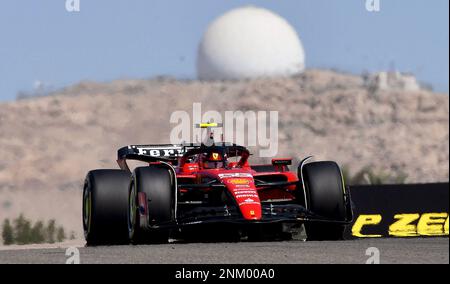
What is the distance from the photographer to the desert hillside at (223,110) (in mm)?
68625

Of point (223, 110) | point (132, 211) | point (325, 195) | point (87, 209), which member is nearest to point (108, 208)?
point (132, 211)

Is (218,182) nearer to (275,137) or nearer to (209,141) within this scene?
(209,141)

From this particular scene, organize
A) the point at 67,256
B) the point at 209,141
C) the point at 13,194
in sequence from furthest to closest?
the point at 13,194
the point at 209,141
the point at 67,256

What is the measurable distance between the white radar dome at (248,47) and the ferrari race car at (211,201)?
5627cm

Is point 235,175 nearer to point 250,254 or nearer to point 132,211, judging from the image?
point 132,211

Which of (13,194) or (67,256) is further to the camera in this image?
(13,194)

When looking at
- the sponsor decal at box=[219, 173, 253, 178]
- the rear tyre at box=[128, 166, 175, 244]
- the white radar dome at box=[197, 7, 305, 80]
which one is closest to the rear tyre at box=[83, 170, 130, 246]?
the rear tyre at box=[128, 166, 175, 244]

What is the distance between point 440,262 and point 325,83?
7771cm

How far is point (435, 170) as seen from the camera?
78625mm

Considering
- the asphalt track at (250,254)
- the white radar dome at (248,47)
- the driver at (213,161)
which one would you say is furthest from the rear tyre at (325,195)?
the white radar dome at (248,47)

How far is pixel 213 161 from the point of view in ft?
67.5

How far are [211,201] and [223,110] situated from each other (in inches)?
2342
